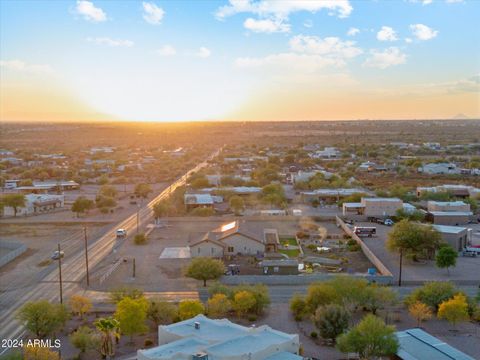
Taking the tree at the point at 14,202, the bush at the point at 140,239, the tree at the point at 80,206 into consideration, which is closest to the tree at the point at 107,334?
the bush at the point at 140,239

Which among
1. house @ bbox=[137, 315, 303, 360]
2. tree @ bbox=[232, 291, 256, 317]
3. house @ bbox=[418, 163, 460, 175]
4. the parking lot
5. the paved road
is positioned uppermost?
house @ bbox=[418, 163, 460, 175]

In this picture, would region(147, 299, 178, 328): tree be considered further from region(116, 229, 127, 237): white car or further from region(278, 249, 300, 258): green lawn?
region(116, 229, 127, 237): white car

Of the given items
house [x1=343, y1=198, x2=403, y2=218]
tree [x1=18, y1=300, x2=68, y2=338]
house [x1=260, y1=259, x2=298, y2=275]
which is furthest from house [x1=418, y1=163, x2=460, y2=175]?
tree [x1=18, y1=300, x2=68, y2=338]

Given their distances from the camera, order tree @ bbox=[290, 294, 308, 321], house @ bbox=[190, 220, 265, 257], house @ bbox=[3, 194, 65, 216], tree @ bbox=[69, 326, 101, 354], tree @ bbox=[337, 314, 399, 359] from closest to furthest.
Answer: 1. tree @ bbox=[337, 314, 399, 359]
2. tree @ bbox=[69, 326, 101, 354]
3. tree @ bbox=[290, 294, 308, 321]
4. house @ bbox=[190, 220, 265, 257]
5. house @ bbox=[3, 194, 65, 216]

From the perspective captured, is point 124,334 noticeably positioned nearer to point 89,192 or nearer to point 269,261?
point 269,261

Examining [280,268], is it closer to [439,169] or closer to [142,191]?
[142,191]
